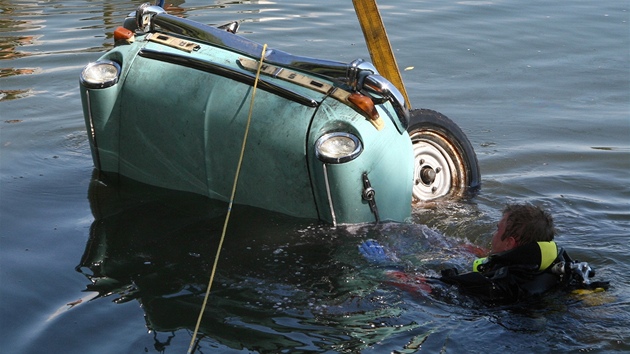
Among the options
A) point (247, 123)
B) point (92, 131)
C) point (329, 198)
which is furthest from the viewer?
point (92, 131)

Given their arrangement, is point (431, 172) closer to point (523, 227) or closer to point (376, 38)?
point (376, 38)

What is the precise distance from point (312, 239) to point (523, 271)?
139 cm

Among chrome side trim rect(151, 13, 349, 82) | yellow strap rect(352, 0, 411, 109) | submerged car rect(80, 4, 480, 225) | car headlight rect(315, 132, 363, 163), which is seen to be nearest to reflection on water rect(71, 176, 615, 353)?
submerged car rect(80, 4, 480, 225)

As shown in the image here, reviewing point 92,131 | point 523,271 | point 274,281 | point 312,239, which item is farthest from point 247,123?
point 523,271

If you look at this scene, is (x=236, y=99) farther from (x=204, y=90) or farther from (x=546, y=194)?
(x=546, y=194)

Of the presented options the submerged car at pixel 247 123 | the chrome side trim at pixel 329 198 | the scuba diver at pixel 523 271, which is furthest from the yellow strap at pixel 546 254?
the chrome side trim at pixel 329 198

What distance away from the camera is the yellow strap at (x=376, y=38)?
272 inches

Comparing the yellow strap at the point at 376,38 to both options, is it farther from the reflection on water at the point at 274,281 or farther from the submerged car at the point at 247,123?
the reflection on water at the point at 274,281

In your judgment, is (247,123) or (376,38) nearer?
(247,123)

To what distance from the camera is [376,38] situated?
6.98 meters

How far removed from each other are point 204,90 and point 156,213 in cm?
100

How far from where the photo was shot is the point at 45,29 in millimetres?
12805

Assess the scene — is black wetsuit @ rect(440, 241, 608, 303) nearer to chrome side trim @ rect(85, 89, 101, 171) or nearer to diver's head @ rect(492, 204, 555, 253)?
diver's head @ rect(492, 204, 555, 253)

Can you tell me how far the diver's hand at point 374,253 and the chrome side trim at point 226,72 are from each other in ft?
3.04
